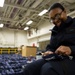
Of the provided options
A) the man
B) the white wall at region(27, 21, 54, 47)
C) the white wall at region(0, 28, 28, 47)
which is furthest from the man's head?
the white wall at region(0, 28, 28, 47)

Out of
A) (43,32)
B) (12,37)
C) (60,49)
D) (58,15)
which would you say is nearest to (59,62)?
(60,49)

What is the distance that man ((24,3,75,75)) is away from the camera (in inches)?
32.1

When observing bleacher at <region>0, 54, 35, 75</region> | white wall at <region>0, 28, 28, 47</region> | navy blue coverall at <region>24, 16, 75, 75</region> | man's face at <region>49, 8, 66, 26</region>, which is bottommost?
bleacher at <region>0, 54, 35, 75</region>

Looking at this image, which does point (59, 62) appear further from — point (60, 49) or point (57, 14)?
point (57, 14)

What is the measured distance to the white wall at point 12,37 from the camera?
548 inches

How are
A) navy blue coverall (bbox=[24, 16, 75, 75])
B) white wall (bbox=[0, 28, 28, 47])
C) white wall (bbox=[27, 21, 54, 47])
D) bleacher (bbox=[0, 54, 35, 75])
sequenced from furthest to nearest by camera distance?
white wall (bbox=[0, 28, 28, 47]), white wall (bbox=[27, 21, 54, 47]), bleacher (bbox=[0, 54, 35, 75]), navy blue coverall (bbox=[24, 16, 75, 75])

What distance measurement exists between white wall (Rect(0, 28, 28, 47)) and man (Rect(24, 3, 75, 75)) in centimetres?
1302

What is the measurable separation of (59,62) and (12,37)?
45.6 ft

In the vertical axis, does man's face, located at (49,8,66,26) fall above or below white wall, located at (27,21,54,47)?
below

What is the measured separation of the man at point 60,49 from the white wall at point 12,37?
42.7ft

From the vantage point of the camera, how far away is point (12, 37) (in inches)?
570

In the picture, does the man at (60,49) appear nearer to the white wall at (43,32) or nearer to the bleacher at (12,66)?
the bleacher at (12,66)

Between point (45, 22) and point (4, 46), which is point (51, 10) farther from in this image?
point (4, 46)

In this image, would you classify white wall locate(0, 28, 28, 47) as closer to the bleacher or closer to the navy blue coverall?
the bleacher
